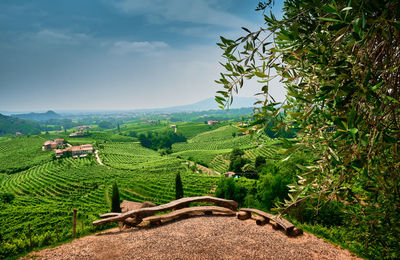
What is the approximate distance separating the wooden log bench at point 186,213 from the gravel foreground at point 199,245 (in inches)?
19.0

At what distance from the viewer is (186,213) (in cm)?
1041

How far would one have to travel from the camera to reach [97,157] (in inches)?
3720

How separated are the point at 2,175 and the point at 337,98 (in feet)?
333

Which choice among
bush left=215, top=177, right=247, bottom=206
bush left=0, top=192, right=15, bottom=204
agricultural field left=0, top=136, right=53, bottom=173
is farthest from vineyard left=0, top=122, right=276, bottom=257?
bush left=215, top=177, right=247, bottom=206

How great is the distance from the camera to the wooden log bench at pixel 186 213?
31.8 feet

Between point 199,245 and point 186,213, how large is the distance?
2.91 meters

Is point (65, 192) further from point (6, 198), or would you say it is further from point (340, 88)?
point (340, 88)

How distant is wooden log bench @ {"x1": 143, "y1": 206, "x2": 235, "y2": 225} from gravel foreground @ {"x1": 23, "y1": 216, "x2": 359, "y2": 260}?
48 centimetres

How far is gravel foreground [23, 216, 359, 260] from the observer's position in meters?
7.15

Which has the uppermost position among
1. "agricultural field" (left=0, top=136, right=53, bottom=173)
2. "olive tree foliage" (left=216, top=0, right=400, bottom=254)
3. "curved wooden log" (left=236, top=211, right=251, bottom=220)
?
"olive tree foliage" (left=216, top=0, right=400, bottom=254)

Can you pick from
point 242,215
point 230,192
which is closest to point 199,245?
point 242,215

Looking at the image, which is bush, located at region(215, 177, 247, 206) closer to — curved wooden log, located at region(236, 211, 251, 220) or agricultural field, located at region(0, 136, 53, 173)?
curved wooden log, located at region(236, 211, 251, 220)

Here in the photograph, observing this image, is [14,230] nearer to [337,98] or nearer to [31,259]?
[31,259]

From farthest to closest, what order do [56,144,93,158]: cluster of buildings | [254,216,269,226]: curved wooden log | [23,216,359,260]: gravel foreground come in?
[56,144,93,158]: cluster of buildings → [254,216,269,226]: curved wooden log → [23,216,359,260]: gravel foreground
